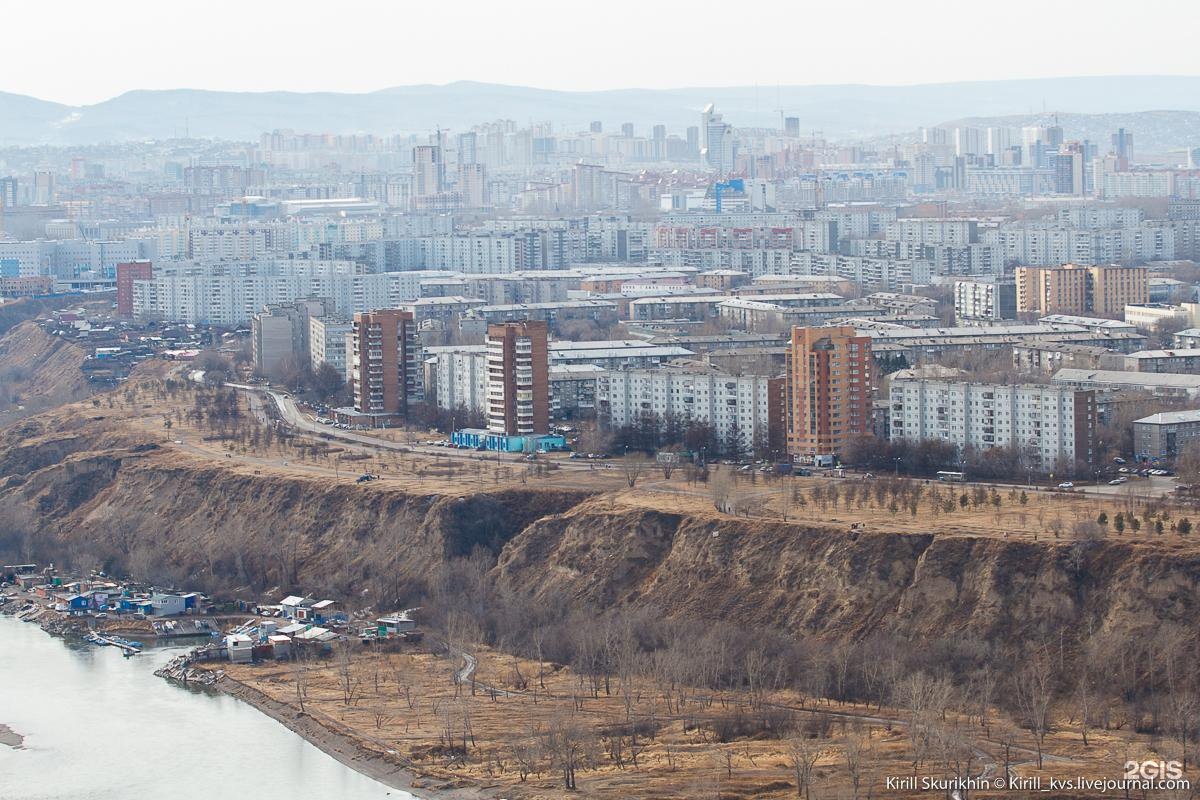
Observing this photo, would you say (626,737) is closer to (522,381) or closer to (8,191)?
(522,381)

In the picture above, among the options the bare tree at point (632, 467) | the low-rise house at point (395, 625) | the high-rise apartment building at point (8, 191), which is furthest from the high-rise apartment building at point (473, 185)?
the low-rise house at point (395, 625)

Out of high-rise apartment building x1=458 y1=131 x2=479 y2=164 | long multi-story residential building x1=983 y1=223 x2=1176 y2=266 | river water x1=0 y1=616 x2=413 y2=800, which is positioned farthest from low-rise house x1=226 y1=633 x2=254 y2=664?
high-rise apartment building x1=458 y1=131 x2=479 y2=164

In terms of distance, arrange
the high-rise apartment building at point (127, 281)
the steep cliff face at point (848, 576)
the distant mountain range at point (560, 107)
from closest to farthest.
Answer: the steep cliff face at point (848, 576), the high-rise apartment building at point (127, 281), the distant mountain range at point (560, 107)

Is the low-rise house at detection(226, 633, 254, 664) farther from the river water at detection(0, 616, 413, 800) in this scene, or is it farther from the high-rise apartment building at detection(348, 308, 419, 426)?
the high-rise apartment building at detection(348, 308, 419, 426)

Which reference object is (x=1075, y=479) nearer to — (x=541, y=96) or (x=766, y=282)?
(x=766, y=282)

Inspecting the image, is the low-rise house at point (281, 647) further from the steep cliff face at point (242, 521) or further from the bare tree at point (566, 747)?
the bare tree at point (566, 747)

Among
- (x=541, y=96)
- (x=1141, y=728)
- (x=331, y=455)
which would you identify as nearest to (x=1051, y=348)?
(x=331, y=455)
